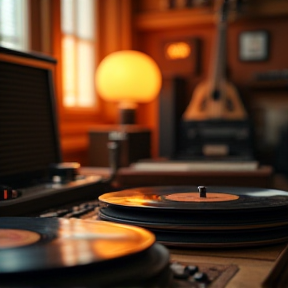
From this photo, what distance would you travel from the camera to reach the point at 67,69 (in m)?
3.11

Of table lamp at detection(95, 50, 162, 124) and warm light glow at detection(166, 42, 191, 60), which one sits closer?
table lamp at detection(95, 50, 162, 124)

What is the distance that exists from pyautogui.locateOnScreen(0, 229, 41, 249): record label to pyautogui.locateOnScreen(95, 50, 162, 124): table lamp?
A: 244 cm

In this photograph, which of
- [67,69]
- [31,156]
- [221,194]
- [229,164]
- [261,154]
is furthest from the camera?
[261,154]

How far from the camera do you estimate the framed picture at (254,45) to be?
3.56m

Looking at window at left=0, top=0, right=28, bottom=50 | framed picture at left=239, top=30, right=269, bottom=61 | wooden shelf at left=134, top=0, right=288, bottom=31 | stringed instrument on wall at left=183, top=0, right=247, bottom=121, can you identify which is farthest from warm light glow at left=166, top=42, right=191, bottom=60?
window at left=0, top=0, right=28, bottom=50

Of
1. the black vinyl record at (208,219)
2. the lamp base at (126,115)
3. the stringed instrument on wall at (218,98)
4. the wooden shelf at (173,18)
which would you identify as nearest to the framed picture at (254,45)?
the wooden shelf at (173,18)

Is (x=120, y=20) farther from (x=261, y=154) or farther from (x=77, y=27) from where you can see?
(x=261, y=154)

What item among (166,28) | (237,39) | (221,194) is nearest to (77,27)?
(166,28)

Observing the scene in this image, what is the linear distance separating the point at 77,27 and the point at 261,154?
133 centimetres

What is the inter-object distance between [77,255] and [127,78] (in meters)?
2.53

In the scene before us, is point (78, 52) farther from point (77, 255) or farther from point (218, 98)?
point (77, 255)

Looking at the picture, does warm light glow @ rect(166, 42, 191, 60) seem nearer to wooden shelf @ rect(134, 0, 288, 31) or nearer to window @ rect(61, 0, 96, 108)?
wooden shelf @ rect(134, 0, 288, 31)

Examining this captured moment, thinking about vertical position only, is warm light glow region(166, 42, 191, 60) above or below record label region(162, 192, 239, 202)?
above

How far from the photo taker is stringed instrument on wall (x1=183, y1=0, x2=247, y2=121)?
3.08 m
